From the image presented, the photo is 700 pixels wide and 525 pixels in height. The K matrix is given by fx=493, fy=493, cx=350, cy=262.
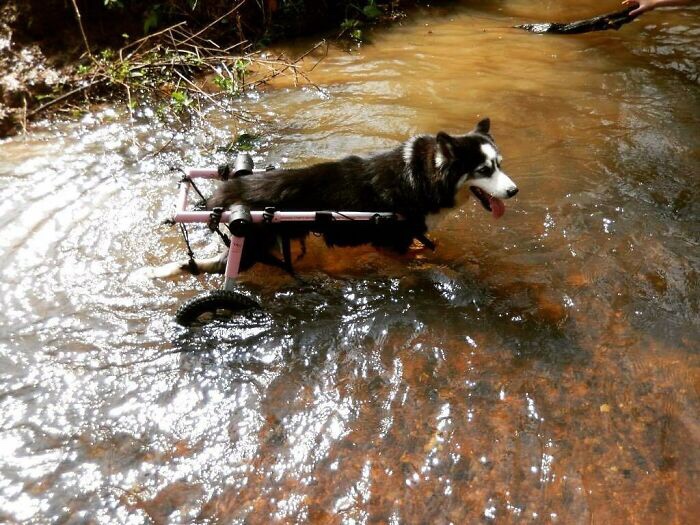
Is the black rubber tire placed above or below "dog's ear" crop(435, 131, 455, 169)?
below

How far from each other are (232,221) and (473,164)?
6.22 feet

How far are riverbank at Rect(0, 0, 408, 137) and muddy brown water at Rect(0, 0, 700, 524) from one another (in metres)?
0.71

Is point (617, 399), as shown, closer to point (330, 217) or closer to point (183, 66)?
point (330, 217)

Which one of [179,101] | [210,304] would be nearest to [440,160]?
[210,304]

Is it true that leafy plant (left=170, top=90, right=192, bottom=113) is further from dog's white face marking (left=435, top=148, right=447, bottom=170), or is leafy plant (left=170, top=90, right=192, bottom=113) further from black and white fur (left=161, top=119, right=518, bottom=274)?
dog's white face marking (left=435, top=148, right=447, bottom=170)

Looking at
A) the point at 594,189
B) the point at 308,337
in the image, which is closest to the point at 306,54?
the point at 594,189

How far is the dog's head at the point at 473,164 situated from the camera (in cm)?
377

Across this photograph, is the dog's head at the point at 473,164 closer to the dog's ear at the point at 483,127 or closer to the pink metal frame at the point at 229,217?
the dog's ear at the point at 483,127

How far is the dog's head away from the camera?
3771 mm

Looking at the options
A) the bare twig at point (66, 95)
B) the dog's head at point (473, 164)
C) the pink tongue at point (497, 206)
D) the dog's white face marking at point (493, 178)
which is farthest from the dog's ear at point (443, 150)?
the bare twig at point (66, 95)

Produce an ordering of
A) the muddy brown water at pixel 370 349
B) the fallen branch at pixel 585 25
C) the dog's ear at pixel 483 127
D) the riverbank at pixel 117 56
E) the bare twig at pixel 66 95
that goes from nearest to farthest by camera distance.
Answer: the muddy brown water at pixel 370 349, the dog's ear at pixel 483 127, the bare twig at pixel 66 95, the riverbank at pixel 117 56, the fallen branch at pixel 585 25

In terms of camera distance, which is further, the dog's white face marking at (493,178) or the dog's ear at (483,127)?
the dog's ear at (483,127)

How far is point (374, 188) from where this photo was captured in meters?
3.91

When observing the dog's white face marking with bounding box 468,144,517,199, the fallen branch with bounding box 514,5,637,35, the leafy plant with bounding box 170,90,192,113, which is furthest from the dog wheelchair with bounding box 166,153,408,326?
the fallen branch with bounding box 514,5,637,35
